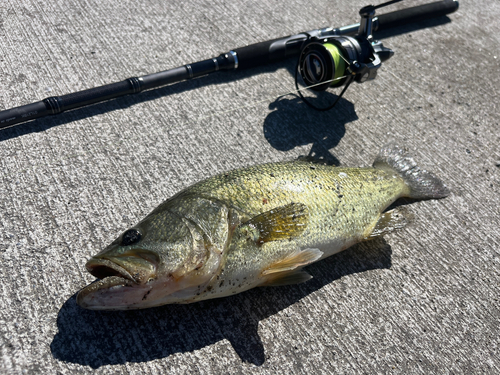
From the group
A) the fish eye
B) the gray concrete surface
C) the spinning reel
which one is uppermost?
the spinning reel

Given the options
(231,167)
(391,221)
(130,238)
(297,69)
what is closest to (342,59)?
(297,69)

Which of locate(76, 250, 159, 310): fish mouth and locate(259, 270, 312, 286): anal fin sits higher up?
locate(76, 250, 159, 310): fish mouth

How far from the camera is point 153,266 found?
7.20 ft

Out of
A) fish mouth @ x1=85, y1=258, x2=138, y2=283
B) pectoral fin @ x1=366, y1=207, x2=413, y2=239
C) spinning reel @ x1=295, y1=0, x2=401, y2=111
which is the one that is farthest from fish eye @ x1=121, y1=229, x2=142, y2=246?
spinning reel @ x1=295, y1=0, x2=401, y2=111

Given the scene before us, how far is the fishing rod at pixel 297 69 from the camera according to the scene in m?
3.50

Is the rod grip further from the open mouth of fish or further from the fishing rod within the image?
the open mouth of fish

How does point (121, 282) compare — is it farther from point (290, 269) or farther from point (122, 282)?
point (290, 269)

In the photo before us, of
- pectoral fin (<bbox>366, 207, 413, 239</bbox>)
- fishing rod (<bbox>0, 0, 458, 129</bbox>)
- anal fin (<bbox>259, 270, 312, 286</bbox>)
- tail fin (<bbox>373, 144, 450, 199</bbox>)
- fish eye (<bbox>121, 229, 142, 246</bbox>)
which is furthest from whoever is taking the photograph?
fishing rod (<bbox>0, 0, 458, 129</bbox>)

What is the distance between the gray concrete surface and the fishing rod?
123mm

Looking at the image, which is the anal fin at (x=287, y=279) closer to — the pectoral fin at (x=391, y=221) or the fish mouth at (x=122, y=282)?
the pectoral fin at (x=391, y=221)

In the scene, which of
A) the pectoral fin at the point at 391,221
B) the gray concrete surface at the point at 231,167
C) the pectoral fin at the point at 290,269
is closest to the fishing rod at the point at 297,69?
the gray concrete surface at the point at 231,167

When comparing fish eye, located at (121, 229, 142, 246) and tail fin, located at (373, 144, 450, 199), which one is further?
tail fin, located at (373, 144, 450, 199)

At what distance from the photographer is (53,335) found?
2.36 meters

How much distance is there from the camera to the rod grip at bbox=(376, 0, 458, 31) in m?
4.72
